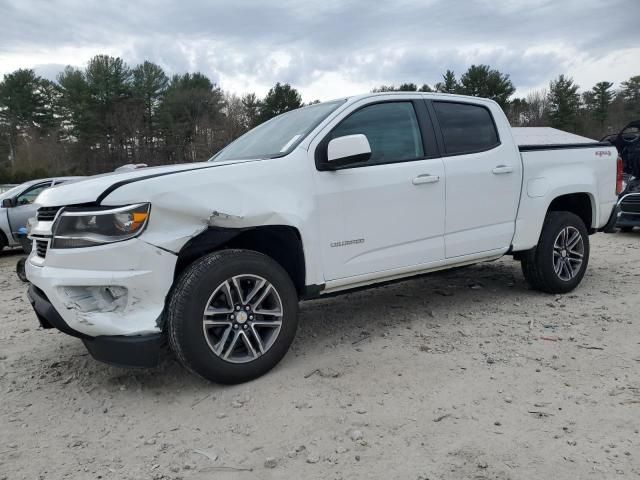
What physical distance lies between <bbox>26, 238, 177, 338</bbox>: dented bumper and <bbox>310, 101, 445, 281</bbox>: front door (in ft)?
3.77

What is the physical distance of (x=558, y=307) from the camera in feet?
15.2

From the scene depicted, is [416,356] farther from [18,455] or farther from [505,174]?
[18,455]

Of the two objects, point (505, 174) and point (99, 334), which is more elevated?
point (505, 174)

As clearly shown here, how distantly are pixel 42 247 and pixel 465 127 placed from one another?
3.39m

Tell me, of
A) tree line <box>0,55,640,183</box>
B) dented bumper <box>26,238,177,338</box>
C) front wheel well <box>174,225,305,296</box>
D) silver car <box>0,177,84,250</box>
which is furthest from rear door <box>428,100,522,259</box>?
tree line <box>0,55,640,183</box>

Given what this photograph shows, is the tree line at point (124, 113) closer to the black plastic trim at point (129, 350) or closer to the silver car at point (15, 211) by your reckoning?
the silver car at point (15, 211)

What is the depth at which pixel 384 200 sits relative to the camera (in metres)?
3.76

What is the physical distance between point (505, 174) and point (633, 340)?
1.64 m

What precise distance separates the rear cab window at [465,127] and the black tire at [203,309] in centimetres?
189

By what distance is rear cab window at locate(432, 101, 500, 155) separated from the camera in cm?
429

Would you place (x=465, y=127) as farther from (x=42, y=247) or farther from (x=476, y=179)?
(x=42, y=247)

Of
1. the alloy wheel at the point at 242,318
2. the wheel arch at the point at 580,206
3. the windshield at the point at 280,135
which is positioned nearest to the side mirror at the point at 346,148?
the windshield at the point at 280,135

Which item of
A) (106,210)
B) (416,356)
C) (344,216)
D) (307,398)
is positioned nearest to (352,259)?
(344,216)

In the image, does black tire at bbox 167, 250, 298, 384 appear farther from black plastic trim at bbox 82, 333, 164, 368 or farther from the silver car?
the silver car
